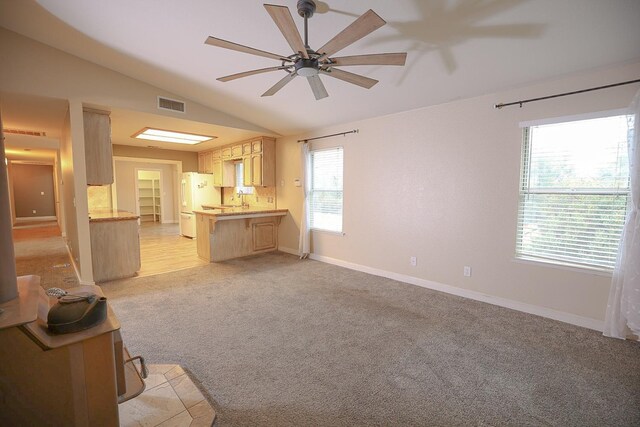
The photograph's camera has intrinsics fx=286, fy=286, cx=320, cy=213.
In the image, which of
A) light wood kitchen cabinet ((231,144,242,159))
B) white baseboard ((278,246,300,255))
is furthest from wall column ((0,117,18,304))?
light wood kitchen cabinet ((231,144,242,159))

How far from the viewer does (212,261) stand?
522 centimetres

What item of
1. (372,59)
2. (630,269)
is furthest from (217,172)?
(630,269)

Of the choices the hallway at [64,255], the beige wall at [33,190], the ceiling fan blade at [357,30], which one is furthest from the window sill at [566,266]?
the beige wall at [33,190]

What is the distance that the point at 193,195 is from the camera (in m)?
7.48

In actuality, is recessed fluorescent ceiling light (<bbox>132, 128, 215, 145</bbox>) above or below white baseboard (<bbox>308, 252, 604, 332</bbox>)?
above

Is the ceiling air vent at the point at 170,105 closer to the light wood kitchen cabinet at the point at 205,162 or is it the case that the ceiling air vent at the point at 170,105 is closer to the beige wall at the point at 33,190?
the light wood kitchen cabinet at the point at 205,162

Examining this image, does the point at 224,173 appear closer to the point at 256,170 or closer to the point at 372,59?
the point at 256,170

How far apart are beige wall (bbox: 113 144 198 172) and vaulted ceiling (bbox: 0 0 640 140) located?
12.2 ft

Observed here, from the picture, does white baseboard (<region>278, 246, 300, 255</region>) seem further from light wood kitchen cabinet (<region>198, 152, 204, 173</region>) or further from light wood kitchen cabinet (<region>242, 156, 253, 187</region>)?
light wood kitchen cabinet (<region>198, 152, 204, 173</region>)

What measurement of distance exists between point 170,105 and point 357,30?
3671 millimetres

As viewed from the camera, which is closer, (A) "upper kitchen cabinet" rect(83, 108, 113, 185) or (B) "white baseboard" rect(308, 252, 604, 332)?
(B) "white baseboard" rect(308, 252, 604, 332)

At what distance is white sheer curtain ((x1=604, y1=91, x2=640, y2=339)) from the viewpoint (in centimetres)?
244

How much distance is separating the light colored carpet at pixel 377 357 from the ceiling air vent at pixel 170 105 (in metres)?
2.67

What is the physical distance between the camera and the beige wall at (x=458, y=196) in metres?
2.88
